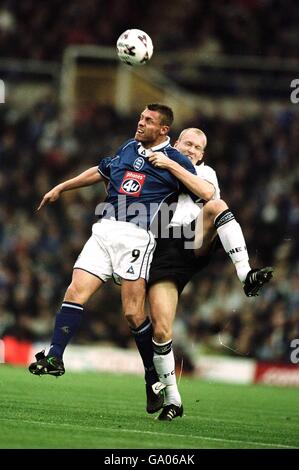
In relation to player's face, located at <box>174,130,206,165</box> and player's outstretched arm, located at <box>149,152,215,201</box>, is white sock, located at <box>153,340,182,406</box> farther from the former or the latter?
player's face, located at <box>174,130,206,165</box>

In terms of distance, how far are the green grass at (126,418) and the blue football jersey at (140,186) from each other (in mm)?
1617

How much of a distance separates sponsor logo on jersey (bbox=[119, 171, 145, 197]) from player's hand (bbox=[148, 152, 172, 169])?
0.59ft

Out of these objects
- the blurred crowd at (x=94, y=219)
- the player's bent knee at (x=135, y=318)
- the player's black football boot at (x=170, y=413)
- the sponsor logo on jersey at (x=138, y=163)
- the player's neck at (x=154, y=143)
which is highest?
the player's neck at (x=154, y=143)

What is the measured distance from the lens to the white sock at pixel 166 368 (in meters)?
9.08

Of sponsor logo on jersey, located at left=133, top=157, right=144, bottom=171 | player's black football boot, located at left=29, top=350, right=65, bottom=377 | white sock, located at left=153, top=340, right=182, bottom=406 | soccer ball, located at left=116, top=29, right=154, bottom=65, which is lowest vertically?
white sock, located at left=153, top=340, right=182, bottom=406

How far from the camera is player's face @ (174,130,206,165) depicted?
9578 mm

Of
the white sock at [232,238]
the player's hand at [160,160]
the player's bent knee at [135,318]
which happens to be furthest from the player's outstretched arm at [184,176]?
the player's bent knee at [135,318]

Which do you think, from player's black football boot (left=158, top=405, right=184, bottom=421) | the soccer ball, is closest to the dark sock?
player's black football boot (left=158, top=405, right=184, bottom=421)

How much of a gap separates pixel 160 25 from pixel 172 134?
4.09 metres

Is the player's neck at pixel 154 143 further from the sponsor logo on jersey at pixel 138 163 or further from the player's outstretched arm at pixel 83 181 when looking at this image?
the player's outstretched arm at pixel 83 181

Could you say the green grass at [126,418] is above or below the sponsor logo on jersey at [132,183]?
below
